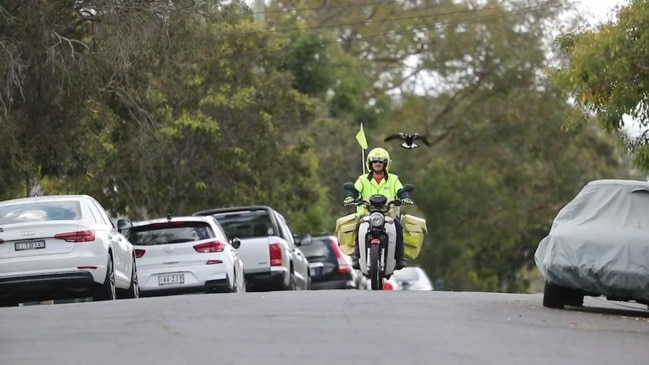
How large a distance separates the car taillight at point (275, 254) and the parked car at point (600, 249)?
8852 mm

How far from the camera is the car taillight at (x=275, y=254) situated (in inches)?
1034

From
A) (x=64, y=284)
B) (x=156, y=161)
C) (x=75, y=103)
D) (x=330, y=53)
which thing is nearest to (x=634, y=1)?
(x=64, y=284)

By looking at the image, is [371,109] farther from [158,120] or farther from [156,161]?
[158,120]

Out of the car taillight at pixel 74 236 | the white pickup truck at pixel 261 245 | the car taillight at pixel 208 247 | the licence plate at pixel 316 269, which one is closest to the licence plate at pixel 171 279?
the car taillight at pixel 208 247

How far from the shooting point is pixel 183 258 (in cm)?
2292

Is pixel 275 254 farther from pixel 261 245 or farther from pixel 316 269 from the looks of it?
pixel 316 269

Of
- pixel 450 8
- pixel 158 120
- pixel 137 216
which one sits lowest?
pixel 137 216

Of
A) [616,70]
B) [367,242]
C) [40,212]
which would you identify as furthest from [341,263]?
[616,70]

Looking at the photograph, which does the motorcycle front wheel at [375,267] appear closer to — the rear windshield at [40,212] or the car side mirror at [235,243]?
the rear windshield at [40,212]

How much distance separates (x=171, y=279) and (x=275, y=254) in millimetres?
3706

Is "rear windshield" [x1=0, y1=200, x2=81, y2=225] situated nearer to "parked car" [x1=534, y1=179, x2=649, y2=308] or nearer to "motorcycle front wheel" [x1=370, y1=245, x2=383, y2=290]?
"motorcycle front wheel" [x1=370, y1=245, x2=383, y2=290]

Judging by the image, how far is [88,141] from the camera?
26734mm

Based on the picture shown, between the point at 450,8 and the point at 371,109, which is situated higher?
the point at 450,8

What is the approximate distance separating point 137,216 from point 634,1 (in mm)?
19556
